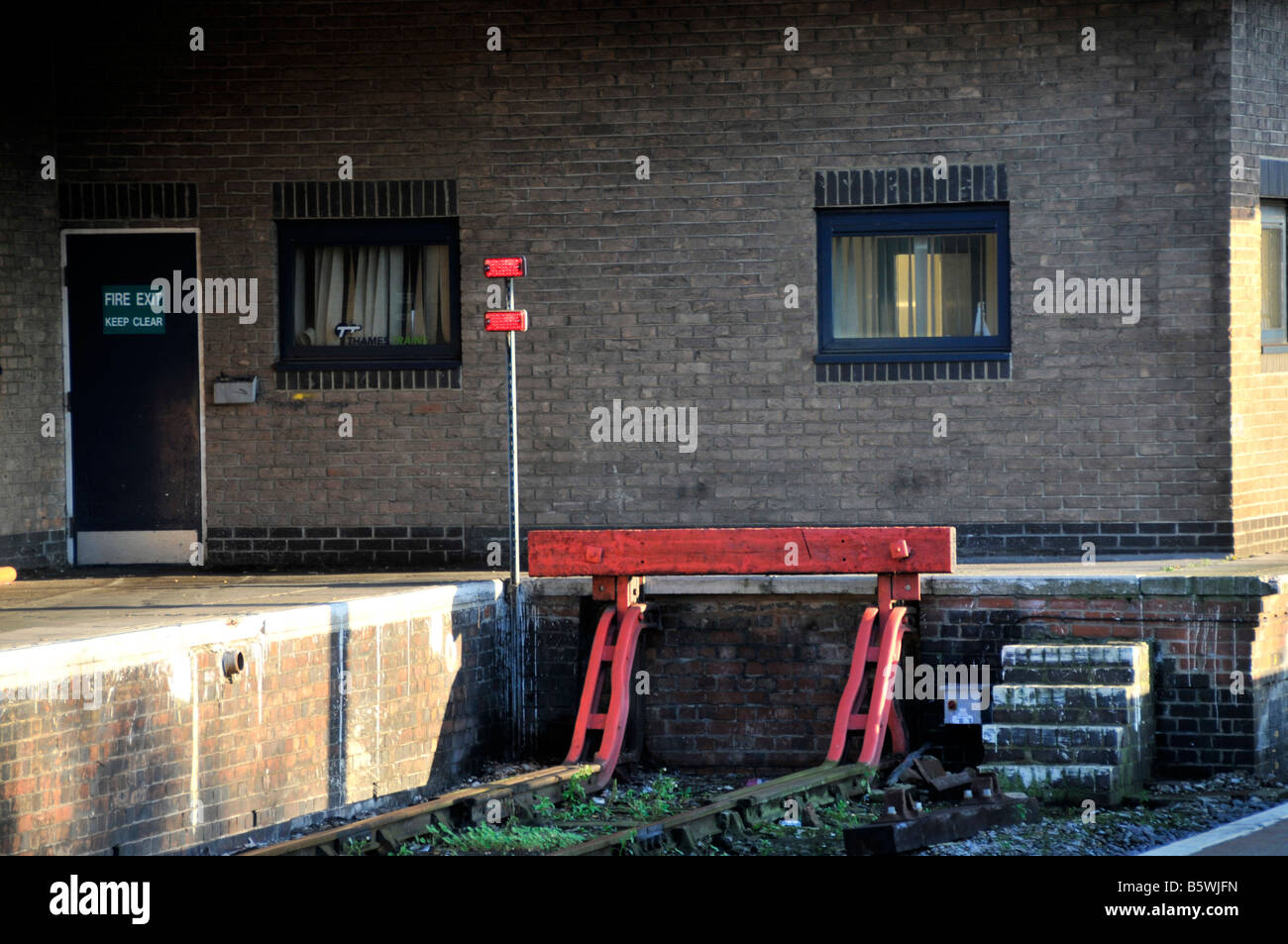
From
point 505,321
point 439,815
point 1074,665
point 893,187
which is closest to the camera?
point 439,815

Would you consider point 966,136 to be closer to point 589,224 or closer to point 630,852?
point 589,224

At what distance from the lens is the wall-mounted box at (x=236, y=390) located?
41.3ft

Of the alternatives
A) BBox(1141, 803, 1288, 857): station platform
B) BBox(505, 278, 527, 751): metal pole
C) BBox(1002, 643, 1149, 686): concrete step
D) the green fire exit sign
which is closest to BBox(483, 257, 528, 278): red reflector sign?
BBox(505, 278, 527, 751): metal pole

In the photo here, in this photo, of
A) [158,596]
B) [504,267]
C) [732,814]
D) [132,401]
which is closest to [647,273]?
[504,267]

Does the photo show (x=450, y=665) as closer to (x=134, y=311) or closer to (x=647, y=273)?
(x=647, y=273)

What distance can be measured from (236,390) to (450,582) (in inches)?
112

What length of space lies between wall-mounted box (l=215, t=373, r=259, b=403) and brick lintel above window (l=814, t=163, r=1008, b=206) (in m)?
A: 4.38

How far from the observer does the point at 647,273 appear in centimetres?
1233

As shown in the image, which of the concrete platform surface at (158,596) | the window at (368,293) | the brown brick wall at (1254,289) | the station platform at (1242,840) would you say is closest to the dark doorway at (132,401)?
the concrete platform surface at (158,596)
